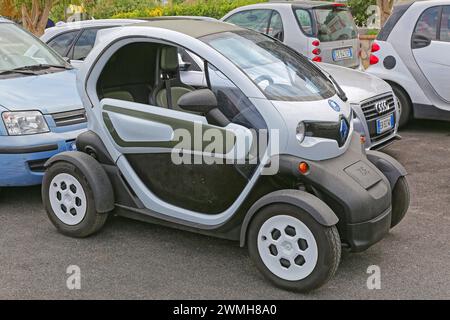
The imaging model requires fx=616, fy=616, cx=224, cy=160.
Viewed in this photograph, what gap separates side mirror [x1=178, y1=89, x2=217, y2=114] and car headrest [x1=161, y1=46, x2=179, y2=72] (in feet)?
3.17

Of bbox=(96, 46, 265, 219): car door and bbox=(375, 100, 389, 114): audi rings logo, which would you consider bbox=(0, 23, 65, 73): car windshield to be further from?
bbox=(375, 100, 389, 114): audi rings logo

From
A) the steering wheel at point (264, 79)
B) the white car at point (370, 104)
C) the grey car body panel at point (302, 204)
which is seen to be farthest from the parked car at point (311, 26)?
the grey car body panel at point (302, 204)

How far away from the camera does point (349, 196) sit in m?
3.74

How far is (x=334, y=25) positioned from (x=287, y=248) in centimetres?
574

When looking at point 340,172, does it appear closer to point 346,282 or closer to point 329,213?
point 329,213

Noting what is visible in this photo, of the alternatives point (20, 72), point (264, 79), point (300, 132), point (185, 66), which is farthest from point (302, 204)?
point (20, 72)

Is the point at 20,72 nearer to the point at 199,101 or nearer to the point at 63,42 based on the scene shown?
the point at 63,42

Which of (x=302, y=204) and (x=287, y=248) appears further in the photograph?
(x=287, y=248)

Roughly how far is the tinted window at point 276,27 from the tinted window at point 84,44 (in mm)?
2523

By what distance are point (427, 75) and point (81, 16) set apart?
15558 millimetres

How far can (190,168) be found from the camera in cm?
418

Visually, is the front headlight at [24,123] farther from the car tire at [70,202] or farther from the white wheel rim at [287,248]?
the white wheel rim at [287,248]

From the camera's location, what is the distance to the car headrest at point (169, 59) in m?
4.82
